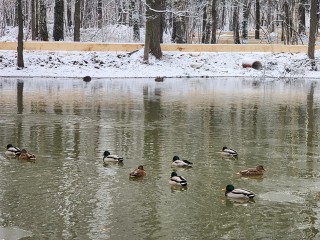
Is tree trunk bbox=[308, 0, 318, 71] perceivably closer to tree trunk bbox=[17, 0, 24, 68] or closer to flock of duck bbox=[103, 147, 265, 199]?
tree trunk bbox=[17, 0, 24, 68]

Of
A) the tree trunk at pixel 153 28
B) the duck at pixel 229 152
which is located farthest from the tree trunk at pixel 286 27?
the duck at pixel 229 152

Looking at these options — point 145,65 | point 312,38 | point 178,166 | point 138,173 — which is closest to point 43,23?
point 145,65

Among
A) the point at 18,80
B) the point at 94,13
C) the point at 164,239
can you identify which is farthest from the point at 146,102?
the point at 94,13

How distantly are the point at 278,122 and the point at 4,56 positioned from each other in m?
26.3

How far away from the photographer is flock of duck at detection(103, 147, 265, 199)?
13.5 m

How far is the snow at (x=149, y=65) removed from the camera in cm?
4447

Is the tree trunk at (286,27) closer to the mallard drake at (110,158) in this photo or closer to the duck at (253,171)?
the mallard drake at (110,158)

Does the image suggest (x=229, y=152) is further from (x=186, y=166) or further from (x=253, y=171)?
(x=253, y=171)

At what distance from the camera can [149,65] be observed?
46062 mm

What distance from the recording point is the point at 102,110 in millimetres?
27578

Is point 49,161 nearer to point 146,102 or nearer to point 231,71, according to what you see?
point 146,102

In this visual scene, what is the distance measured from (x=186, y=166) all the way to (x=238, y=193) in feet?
10.3

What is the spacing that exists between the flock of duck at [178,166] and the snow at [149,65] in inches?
1053

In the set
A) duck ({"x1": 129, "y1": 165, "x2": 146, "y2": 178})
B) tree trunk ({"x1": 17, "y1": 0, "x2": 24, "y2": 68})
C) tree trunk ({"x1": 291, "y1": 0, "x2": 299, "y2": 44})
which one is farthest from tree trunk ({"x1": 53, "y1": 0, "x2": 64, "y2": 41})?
duck ({"x1": 129, "y1": 165, "x2": 146, "y2": 178})
